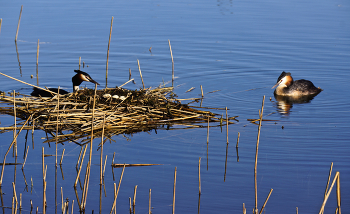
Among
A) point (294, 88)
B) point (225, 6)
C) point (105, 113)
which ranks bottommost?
point (105, 113)

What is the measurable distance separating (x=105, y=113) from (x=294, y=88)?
16.1 feet

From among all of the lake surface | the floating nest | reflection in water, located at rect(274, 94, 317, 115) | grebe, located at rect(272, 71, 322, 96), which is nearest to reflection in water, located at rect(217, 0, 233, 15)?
the lake surface

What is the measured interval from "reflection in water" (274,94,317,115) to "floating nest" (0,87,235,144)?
69.0 inches

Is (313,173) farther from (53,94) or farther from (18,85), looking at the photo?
(18,85)

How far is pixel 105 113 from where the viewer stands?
23.6 ft

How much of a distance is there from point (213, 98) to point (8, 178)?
4.84 m

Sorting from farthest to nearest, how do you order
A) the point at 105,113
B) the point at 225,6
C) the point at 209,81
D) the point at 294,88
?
the point at 225,6 → the point at 209,81 → the point at 294,88 → the point at 105,113

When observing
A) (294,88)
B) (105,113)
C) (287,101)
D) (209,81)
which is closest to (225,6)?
(209,81)

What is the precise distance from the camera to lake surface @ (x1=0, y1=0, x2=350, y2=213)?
539cm

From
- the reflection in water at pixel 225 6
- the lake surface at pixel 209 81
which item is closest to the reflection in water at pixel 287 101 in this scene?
the lake surface at pixel 209 81

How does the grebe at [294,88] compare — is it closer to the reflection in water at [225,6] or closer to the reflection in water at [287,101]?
the reflection in water at [287,101]

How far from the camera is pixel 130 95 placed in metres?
8.01

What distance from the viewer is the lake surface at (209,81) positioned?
5.39 m

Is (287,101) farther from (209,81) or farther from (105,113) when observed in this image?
(105,113)
